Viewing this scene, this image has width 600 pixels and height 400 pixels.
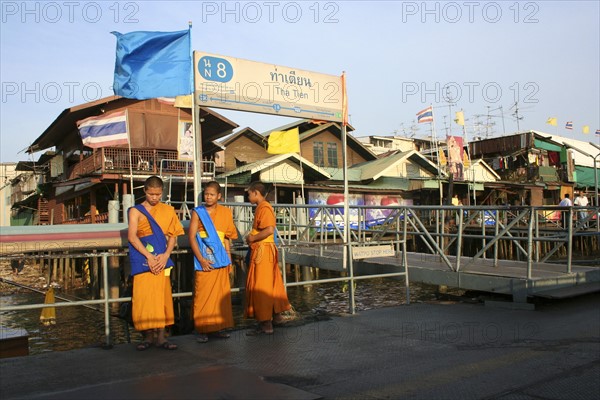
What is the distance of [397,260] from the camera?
11.0 metres

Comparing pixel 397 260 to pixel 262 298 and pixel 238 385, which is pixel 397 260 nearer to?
pixel 262 298

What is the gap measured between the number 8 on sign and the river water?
171 inches

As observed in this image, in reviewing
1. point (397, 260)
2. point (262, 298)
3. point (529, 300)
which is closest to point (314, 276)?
point (397, 260)

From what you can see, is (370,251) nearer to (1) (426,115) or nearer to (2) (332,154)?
(2) (332,154)

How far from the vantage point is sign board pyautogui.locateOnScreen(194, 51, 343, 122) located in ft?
21.6

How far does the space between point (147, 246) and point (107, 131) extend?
1702 cm

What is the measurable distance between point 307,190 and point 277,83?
19.5 metres

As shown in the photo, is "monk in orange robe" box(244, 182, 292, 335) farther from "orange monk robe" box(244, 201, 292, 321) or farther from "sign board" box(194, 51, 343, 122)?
"sign board" box(194, 51, 343, 122)

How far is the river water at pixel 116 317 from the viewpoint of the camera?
1116 cm

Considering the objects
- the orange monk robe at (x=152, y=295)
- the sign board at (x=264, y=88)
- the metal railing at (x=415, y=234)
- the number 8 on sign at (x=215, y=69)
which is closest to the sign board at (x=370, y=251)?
the metal railing at (x=415, y=234)

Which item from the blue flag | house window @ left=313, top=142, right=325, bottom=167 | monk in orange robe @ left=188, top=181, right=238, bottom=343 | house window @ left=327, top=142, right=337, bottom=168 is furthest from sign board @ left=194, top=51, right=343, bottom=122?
house window @ left=327, top=142, right=337, bottom=168

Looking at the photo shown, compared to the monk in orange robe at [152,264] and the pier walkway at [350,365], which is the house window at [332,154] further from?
the monk in orange robe at [152,264]

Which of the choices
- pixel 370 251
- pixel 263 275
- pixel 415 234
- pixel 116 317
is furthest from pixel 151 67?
pixel 116 317

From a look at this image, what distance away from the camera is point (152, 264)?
498 centimetres
